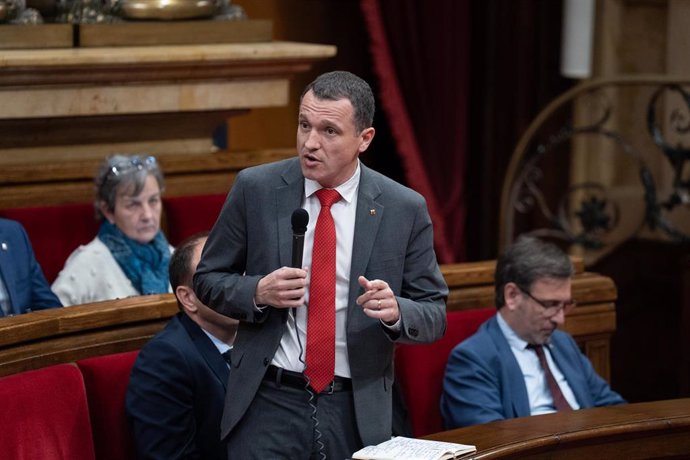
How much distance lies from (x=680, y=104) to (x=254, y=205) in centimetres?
395

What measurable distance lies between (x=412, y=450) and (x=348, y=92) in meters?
0.68

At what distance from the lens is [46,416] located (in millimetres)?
2762

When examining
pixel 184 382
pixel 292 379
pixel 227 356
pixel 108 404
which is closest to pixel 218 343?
pixel 227 356

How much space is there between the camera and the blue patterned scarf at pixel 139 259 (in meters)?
3.84

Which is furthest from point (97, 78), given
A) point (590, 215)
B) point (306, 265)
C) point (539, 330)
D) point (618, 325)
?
point (618, 325)

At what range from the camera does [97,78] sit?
4.19m

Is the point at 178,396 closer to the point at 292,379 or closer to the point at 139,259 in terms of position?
the point at 292,379

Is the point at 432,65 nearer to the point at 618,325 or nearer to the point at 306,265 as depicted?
the point at 618,325

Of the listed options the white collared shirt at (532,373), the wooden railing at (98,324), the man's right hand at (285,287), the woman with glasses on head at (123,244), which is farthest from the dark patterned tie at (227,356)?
the woman with glasses on head at (123,244)

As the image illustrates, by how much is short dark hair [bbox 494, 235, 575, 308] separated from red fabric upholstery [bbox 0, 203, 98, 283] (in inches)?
54.3

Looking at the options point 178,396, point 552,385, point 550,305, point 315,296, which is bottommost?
point 552,385

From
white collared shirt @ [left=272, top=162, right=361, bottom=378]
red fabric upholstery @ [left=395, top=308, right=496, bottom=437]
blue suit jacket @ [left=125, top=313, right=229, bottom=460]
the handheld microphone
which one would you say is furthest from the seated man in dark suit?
the handheld microphone

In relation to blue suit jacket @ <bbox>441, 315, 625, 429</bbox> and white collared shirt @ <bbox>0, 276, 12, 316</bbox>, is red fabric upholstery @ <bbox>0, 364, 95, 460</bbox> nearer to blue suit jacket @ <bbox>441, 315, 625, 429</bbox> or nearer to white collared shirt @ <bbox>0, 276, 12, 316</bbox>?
white collared shirt @ <bbox>0, 276, 12, 316</bbox>

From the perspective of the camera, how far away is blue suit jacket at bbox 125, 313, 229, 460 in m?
2.81
